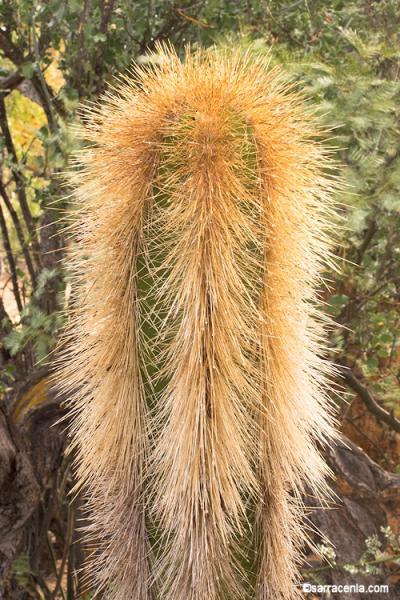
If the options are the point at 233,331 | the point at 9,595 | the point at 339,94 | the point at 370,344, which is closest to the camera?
the point at 233,331

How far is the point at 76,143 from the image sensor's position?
2361 mm

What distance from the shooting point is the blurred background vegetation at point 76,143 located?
7.69 ft

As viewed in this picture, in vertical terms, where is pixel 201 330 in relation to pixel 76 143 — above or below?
below

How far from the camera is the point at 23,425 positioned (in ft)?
8.22

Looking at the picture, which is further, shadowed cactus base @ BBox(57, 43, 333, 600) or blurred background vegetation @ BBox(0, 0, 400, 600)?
blurred background vegetation @ BBox(0, 0, 400, 600)

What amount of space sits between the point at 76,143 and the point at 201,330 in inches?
47.3

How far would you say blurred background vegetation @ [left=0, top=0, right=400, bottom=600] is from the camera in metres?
2.34

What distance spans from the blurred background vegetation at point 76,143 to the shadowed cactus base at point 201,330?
634mm

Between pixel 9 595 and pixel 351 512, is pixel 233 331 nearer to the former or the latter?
pixel 351 512

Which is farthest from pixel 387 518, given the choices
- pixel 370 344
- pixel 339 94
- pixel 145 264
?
pixel 145 264

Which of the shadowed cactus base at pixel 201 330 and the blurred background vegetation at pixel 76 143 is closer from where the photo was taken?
the shadowed cactus base at pixel 201 330

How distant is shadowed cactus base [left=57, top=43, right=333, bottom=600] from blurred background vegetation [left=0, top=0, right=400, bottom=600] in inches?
25.0

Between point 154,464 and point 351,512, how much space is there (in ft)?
4.16

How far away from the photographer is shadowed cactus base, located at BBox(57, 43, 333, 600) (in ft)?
4.55
